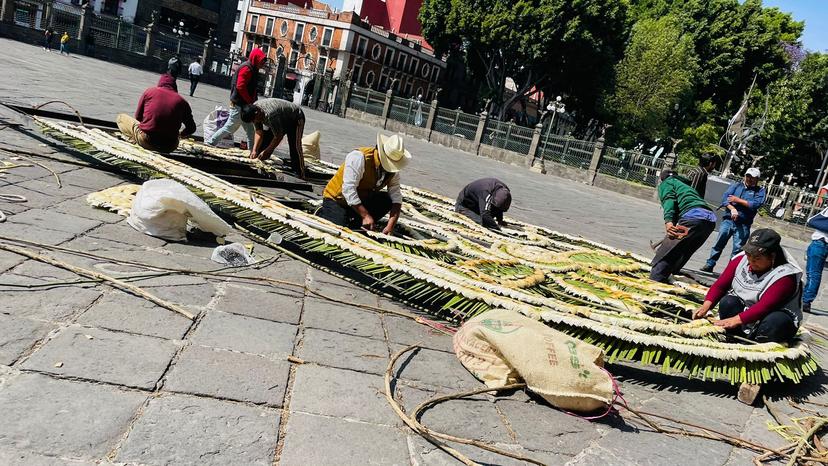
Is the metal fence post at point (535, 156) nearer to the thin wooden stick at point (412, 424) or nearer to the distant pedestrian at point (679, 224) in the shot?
the distant pedestrian at point (679, 224)

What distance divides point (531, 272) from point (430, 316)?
115 centimetres

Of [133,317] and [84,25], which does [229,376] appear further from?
[84,25]

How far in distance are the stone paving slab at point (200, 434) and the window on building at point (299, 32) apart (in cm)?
5038

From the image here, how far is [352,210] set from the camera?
5105mm

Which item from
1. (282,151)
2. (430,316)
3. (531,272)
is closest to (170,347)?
(430,316)

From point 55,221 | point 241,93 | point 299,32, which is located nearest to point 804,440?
point 55,221

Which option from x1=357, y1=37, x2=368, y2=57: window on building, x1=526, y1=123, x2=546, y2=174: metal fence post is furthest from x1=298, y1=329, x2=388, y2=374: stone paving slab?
x1=357, y1=37, x2=368, y2=57: window on building

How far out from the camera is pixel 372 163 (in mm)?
5008

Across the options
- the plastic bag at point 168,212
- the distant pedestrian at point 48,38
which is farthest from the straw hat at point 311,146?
the distant pedestrian at point 48,38

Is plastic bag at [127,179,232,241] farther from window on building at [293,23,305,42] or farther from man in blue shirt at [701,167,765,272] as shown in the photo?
window on building at [293,23,305,42]

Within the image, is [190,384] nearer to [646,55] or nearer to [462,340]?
[462,340]

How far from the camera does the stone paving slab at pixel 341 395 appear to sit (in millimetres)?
2416

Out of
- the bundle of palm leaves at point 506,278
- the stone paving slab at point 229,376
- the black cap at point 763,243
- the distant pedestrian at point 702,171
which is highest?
the distant pedestrian at point 702,171

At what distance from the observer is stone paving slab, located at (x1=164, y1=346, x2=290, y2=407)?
2346 mm
